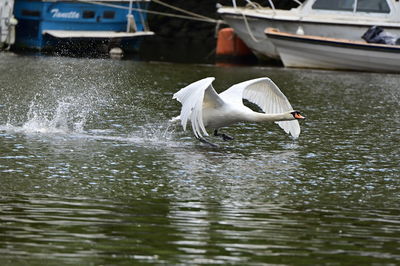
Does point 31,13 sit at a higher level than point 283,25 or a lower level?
lower

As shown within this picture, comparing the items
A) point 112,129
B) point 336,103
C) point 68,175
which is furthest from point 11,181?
point 336,103

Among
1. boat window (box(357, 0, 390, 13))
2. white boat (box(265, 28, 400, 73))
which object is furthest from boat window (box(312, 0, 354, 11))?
white boat (box(265, 28, 400, 73))

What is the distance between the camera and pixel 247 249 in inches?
343

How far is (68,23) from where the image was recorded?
32.4 meters

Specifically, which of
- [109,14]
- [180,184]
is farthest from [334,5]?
[180,184]

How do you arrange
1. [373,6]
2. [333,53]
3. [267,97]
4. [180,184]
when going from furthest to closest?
[373,6]
[333,53]
[267,97]
[180,184]

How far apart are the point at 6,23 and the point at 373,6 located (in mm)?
10441

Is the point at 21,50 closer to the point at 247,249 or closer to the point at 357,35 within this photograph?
the point at 357,35

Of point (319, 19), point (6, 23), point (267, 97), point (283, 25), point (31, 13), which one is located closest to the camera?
point (267, 97)

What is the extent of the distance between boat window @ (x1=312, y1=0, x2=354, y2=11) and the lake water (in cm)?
940

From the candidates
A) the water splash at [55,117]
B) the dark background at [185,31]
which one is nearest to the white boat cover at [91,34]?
the dark background at [185,31]

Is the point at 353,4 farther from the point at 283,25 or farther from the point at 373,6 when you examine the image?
the point at 283,25

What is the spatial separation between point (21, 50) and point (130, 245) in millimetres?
23895

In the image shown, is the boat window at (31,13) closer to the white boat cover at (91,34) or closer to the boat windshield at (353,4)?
the white boat cover at (91,34)
